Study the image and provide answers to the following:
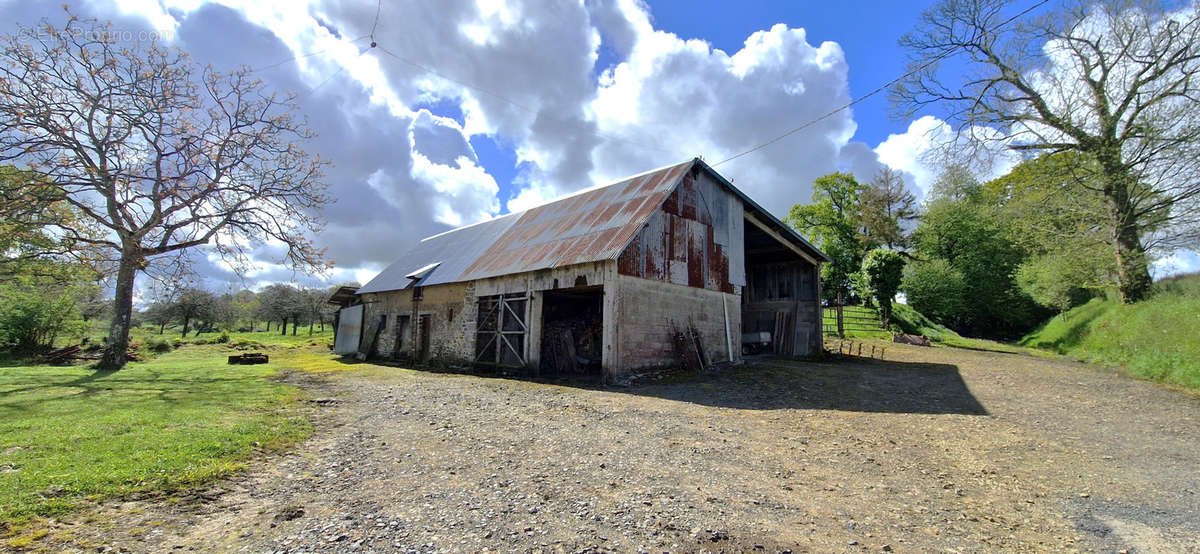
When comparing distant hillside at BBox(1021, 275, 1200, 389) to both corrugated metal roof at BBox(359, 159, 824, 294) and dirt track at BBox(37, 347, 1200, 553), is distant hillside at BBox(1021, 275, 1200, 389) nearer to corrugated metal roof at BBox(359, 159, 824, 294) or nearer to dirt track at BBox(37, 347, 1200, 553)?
dirt track at BBox(37, 347, 1200, 553)

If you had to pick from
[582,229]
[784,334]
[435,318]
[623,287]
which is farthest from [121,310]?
[784,334]

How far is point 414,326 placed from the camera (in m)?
18.8

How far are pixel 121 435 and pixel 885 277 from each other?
3009 cm

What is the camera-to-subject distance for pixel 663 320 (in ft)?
42.2

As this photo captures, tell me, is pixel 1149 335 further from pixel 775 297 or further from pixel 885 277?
pixel 885 277

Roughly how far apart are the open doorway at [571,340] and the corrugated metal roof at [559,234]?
1622mm

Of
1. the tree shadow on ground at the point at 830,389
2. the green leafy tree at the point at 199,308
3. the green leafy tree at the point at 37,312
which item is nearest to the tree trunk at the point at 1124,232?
the tree shadow on ground at the point at 830,389

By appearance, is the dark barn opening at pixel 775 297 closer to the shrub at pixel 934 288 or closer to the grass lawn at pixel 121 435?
the grass lawn at pixel 121 435

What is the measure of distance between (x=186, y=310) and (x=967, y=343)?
5390 centimetres

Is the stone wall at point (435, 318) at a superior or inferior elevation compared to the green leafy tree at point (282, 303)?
inferior

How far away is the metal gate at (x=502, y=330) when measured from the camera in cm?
1404

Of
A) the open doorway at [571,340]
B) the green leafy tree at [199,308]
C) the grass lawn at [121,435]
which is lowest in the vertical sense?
the grass lawn at [121,435]

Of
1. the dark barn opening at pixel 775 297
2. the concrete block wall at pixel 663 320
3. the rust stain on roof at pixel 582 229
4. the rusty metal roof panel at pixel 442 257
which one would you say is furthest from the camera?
the rusty metal roof panel at pixel 442 257

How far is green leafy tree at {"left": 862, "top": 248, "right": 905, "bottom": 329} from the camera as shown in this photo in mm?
26219
